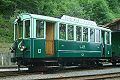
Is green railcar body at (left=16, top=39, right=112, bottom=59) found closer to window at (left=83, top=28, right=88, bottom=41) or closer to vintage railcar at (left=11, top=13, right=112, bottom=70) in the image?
vintage railcar at (left=11, top=13, right=112, bottom=70)

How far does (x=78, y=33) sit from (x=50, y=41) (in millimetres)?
2357

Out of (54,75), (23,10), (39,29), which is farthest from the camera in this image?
(23,10)

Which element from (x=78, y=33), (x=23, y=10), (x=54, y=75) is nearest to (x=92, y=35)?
(x=78, y=33)

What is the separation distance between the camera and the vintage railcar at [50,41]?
1625 cm

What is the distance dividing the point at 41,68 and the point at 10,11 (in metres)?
22.3

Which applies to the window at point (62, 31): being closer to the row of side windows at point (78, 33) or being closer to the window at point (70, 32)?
the row of side windows at point (78, 33)

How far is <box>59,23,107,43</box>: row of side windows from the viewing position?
58.0 ft

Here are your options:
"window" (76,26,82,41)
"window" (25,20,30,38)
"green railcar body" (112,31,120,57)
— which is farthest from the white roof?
"green railcar body" (112,31,120,57)

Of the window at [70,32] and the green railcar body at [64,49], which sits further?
the window at [70,32]

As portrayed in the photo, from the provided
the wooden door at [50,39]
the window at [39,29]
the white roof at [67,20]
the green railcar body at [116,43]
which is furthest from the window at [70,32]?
the green railcar body at [116,43]

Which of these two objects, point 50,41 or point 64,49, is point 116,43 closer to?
point 64,49

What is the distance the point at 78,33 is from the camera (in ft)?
62.3

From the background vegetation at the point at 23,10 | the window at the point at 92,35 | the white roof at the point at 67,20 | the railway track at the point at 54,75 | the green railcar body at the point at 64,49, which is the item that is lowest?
the railway track at the point at 54,75

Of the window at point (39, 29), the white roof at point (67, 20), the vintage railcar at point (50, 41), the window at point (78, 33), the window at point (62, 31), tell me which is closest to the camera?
the vintage railcar at point (50, 41)
